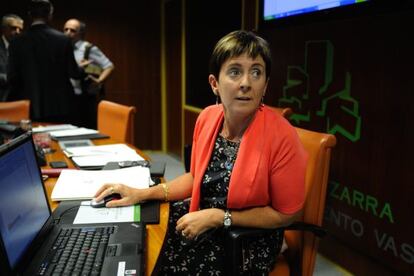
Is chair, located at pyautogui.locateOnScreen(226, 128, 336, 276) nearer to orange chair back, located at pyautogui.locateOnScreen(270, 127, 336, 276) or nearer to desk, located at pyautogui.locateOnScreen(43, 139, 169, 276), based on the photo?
orange chair back, located at pyautogui.locateOnScreen(270, 127, 336, 276)

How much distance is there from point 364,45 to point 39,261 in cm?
185

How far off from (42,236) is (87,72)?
11.7 ft

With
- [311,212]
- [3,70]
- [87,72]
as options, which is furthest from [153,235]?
[87,72]

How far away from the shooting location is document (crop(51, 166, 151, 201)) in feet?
4.52

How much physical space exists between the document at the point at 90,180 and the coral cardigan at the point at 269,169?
14.6 inches

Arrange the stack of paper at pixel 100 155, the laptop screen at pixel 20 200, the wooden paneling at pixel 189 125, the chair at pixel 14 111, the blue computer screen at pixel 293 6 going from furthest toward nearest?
the wooden paneling at pixel 189 125
the chair at pixel 14 111
the blue computer screen at pixel 293 6
the stack of paper at pixel 100 155
the laptop screen at pixel 20 200

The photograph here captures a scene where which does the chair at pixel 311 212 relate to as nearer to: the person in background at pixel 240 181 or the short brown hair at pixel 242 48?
the person in background at pixel 240 181

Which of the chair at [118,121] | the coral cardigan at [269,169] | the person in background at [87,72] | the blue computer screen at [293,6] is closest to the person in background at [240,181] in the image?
the coral cardigan at [269,169]

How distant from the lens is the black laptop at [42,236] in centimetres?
86

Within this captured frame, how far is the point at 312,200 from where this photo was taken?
1.38m

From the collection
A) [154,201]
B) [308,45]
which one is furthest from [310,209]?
[308,45]

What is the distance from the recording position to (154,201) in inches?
53.8

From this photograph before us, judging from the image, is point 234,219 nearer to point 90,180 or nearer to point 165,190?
point 165,190

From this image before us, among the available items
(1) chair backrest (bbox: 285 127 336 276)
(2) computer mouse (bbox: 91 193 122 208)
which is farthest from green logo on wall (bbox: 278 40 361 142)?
(2) computer mouse (bbox: 91 193 122 208)
